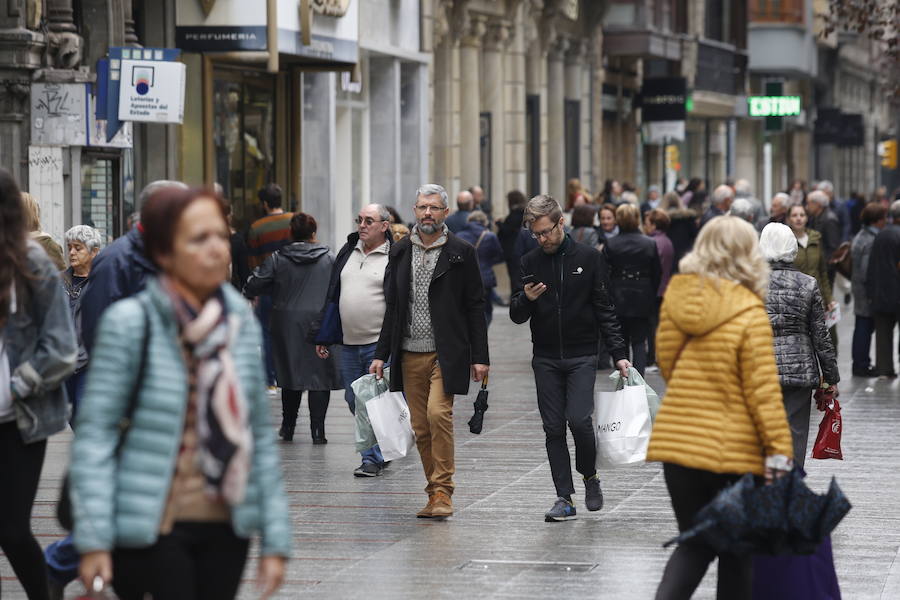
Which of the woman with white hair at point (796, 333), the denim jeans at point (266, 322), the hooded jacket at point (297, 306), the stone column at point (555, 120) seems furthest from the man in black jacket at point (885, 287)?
the stone column at point (555, 120)

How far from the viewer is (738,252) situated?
6.75m

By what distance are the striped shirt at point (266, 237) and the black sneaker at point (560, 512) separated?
6.49 m

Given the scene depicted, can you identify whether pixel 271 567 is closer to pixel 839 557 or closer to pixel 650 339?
pixel 839 557

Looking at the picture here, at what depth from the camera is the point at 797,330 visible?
9.21 metres

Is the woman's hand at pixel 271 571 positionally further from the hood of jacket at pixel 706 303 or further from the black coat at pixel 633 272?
the black coat at pixel 633 272

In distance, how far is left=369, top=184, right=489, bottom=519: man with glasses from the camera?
10.4 meters

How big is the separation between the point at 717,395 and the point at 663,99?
38220 millimetres

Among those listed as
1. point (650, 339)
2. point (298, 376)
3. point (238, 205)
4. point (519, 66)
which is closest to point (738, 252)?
point (298, 376)

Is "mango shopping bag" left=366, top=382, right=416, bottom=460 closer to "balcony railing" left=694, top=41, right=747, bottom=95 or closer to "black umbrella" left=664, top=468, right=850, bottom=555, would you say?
"black umbrella" left=664, top=468, right=850, bottom=555

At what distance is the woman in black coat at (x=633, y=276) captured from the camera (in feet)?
60.0

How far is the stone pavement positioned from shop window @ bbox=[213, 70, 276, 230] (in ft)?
32.1

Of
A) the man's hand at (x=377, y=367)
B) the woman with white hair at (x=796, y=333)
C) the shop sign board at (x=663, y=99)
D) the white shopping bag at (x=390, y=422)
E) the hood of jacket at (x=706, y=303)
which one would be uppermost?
the shop sign board at (x=663, y=99)

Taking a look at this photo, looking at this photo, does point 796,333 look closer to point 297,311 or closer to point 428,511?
point 428,511

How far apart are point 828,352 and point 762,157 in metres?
53.1
